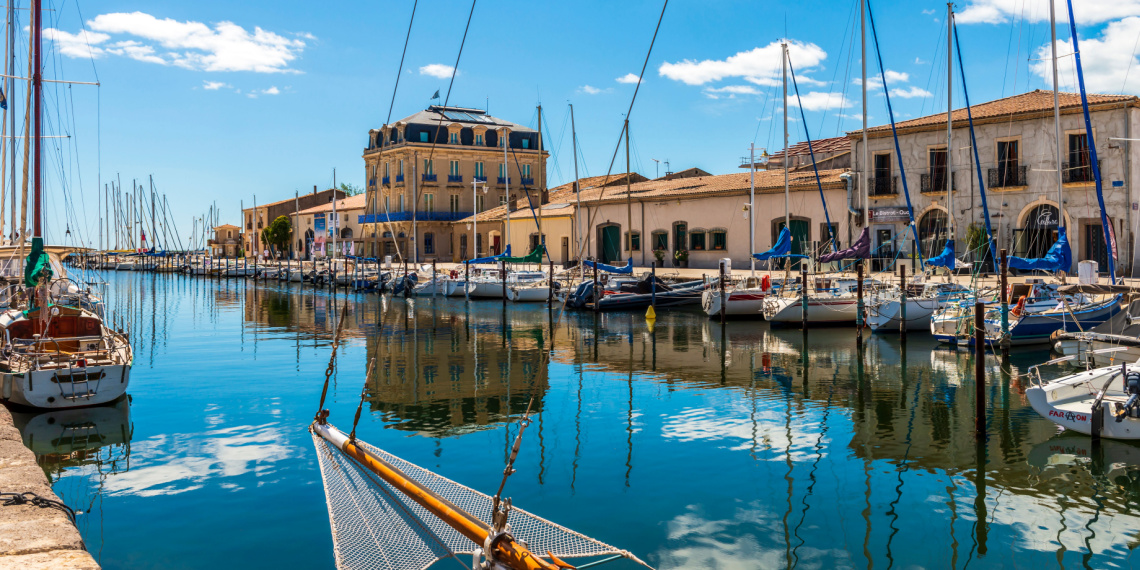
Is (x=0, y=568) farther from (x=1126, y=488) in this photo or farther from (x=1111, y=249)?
(x=1111, y=249)

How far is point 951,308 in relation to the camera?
24.9 meters

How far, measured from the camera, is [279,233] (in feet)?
282

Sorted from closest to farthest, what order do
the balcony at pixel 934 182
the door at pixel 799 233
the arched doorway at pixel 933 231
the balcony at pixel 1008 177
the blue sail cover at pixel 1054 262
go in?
the blue sail cover at pixel 1054 262 < the balcony at pixel 1008 177 < the arched doorway at pixel 933 231 < the balcony at pixel 934 182 < the door at pixel 799 233

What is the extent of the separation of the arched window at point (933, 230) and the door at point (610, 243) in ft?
60.4

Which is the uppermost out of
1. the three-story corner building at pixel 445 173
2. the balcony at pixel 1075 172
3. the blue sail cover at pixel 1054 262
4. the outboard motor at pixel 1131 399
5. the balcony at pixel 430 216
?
the three-story corner building at pixel 445 173

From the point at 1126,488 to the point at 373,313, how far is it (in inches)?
1210

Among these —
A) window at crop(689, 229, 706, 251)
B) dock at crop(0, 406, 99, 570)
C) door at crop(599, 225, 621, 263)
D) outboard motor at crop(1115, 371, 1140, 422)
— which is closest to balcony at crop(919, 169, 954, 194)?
window at crop(689, 229, 706, 251)

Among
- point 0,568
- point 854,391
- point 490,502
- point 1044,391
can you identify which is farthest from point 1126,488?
point 0,568

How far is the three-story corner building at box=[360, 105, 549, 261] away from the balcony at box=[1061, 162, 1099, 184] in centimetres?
4204

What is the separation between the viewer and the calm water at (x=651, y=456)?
9.60m

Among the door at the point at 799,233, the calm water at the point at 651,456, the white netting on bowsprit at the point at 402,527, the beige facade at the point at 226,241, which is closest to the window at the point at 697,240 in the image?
the door at the point at 799,233

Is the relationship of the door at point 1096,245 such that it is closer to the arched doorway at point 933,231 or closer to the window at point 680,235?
the arched doorway at point 933,231

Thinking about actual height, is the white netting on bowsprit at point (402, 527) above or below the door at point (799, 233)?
below

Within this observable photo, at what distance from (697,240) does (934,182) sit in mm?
13047
